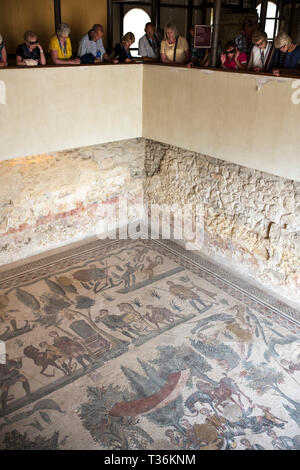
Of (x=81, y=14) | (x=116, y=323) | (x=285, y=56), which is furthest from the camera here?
(x=81, y=14)

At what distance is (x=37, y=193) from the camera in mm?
6617

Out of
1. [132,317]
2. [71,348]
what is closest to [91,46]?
[132,317]

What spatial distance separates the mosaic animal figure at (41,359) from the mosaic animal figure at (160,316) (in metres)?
1.34

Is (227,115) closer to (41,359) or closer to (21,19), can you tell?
(41,359)

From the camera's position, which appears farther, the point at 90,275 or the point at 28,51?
the point at 90,275

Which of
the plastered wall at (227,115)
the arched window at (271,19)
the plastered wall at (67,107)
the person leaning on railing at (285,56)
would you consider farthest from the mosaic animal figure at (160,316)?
the arched window at (271,19)

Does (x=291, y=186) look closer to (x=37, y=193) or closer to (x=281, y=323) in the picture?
(x=281, y=323)

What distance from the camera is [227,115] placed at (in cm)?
568

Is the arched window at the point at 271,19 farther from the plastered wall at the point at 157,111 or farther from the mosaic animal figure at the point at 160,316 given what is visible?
the mosaic animal figure at the point at 160,316

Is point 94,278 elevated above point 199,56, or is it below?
below

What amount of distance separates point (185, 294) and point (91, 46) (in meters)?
4.02

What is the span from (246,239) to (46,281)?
3063 millimetres

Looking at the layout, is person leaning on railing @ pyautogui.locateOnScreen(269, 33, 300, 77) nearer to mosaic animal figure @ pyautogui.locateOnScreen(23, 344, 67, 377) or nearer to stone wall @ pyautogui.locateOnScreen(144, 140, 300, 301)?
stone wall @ pyautogui.locateOnScreen(144, 140, 300, 301)
